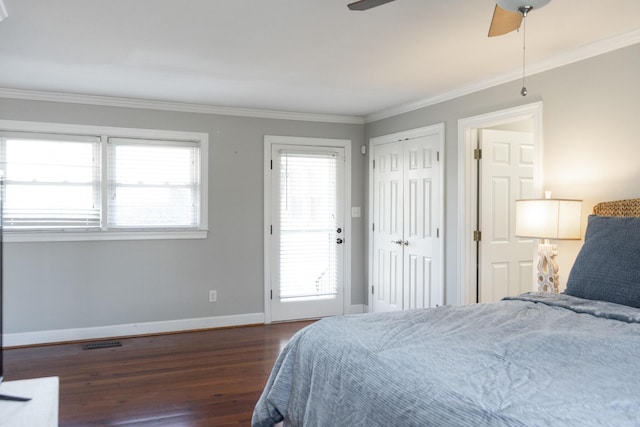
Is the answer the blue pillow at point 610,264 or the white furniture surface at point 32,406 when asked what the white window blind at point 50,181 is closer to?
the white furniture surface at point 32,406

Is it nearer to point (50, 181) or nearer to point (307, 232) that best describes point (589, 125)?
point (307, 232)

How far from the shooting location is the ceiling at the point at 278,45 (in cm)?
263

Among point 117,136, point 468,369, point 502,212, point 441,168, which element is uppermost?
point 117,136

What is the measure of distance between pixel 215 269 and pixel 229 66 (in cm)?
228

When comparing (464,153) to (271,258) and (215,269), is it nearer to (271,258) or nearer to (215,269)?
(271,258)

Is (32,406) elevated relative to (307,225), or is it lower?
lower

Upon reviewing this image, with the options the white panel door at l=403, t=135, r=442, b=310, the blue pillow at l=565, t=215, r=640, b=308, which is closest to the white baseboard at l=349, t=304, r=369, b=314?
the white panel door at l=403, t=135, r=442, b=310

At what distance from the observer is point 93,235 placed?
4664 millimetres

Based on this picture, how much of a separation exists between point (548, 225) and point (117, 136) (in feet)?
12.6

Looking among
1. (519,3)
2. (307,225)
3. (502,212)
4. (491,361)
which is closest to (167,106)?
(307,225)

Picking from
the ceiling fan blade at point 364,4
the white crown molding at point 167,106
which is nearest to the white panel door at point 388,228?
the white crown molding at point 167,106

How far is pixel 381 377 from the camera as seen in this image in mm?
1637

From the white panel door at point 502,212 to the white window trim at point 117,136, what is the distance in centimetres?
270

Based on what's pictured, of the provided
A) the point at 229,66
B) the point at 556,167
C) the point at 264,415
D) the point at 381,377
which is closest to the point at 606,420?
the point at 381,377
